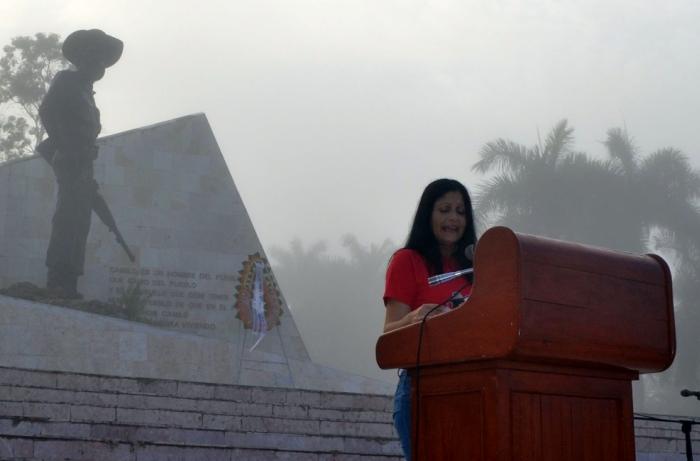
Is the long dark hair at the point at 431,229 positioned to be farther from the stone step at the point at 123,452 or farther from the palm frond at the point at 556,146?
the palm frond at the point at 556,146

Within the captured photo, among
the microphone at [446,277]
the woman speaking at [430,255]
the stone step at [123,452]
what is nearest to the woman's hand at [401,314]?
the woman speaking at [430,255]

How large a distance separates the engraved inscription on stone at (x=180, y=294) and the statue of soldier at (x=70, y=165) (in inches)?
25.4

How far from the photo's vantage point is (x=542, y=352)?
2.29m

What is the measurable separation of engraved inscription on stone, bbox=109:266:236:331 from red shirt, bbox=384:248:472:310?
10.3 meters

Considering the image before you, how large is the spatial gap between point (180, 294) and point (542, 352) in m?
11.6

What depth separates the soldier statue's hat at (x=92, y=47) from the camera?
13430 millimetres

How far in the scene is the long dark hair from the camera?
318 centimetres

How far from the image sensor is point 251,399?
7.73 m

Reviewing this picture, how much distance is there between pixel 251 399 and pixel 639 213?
20.6 metres

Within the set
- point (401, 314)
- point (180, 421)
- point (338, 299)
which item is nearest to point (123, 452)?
point (180, 421)

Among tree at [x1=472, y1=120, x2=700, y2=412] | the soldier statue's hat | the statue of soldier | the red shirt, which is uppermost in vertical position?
tree at [x1=472, y1=120, x2=700, y2=412]

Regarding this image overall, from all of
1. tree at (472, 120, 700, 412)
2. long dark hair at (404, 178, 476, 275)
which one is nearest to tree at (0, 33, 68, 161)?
tree at (472, 120, 700, 412)

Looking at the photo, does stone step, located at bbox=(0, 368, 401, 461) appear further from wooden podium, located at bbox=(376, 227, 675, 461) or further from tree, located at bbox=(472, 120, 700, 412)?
tree, located at bbox=(472, 120, 700, 412)

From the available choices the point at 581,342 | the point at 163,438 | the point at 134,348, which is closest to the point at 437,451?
the point at 581,342
